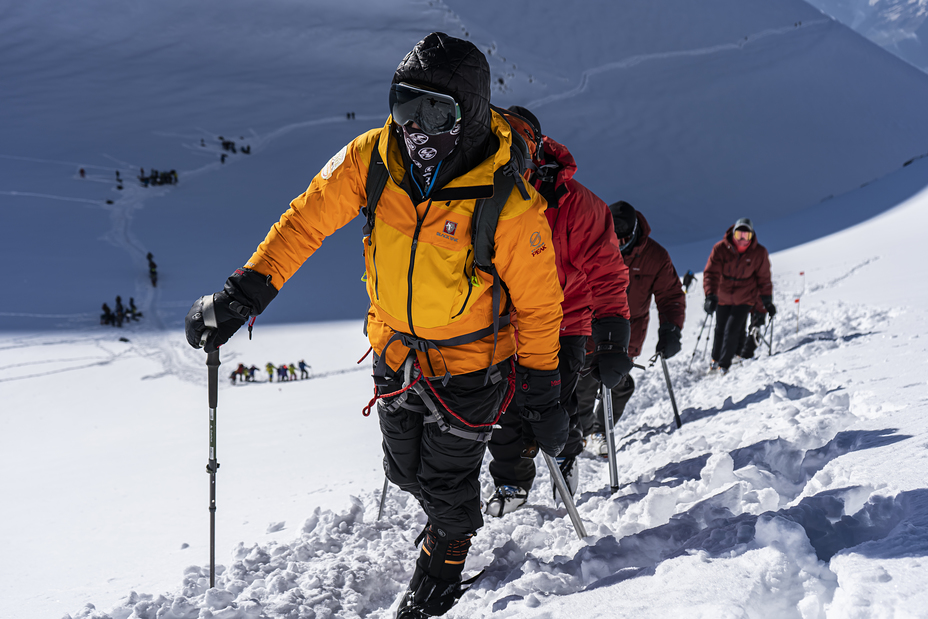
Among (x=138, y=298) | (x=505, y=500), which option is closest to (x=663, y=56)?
(x=138, y=298)

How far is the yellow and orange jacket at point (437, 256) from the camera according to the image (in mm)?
2129

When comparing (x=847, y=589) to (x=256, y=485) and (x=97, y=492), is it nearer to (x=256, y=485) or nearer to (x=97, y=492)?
(x=256, y=485)

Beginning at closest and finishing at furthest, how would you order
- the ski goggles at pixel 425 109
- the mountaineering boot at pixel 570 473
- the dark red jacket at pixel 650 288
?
the ski goggles at pixel 425 109 → the mountaineering boot at pixel 570 473 → the dark red jacket at pixel 650 288

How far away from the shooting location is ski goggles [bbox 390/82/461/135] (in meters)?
2.06

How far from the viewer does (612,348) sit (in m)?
3.30

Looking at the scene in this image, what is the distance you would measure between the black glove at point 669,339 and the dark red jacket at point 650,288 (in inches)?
2.7

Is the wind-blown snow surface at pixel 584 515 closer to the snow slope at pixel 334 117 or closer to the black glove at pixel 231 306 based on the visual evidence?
the black glove at pixel 231 306

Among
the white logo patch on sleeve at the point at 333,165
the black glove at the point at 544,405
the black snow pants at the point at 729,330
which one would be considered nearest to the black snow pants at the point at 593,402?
the black glove at the point at 544,405

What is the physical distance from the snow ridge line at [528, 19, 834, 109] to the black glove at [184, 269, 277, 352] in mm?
42098

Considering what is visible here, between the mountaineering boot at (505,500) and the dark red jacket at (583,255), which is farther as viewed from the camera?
the mountaineering boot at (505,500)

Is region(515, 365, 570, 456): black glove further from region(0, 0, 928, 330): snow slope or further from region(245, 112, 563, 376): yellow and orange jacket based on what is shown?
region(0, 0, 928, 330): snow slope

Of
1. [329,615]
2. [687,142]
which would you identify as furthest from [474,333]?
[687,142]

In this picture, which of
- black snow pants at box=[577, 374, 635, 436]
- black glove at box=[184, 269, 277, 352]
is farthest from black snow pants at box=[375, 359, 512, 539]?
black snow pants at box=[577, 374, 635, 436]

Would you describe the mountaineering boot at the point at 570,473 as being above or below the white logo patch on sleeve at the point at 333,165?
below
